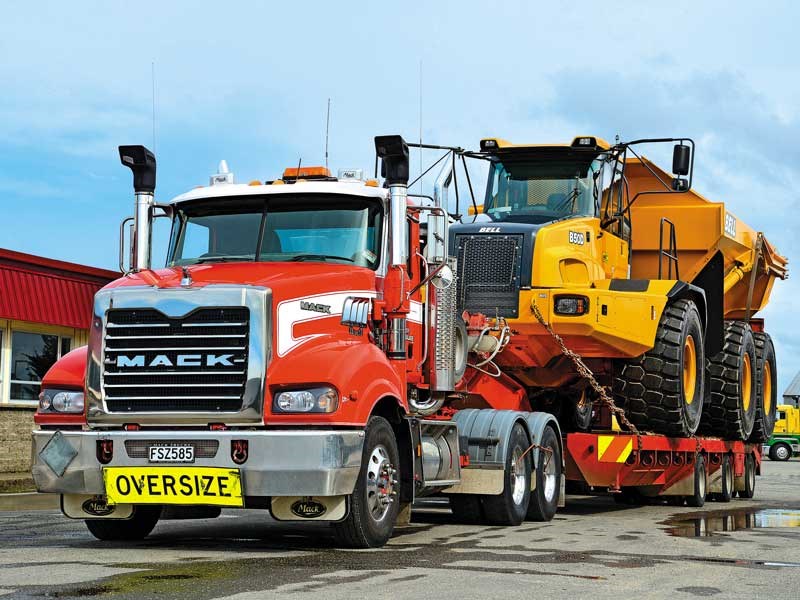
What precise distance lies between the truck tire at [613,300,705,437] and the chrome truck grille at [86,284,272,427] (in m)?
6.53

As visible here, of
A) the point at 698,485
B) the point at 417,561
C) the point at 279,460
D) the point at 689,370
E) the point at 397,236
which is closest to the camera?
the point at 417,561

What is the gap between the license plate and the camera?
9992 mm

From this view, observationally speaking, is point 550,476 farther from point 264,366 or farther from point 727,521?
point 264,366

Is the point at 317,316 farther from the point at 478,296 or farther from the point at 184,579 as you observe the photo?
the point at 478,296

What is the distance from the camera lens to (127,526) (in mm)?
11375

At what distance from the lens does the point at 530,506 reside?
1412 centimetres

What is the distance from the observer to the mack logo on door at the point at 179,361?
1009 cm

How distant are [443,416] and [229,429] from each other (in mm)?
3578

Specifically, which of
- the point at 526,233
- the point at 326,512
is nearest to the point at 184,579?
the point at 326,512

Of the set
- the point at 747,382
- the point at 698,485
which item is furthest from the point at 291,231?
the point at 747,382

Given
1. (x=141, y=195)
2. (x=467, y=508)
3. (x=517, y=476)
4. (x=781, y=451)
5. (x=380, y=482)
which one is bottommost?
(x=781, y=451)

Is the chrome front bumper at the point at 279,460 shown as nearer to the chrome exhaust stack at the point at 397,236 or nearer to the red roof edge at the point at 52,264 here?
the chrome exhaust stack at the point at 397,236

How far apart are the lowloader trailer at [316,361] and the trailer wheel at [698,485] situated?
3449 millimetres

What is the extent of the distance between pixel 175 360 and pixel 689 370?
812 cm
